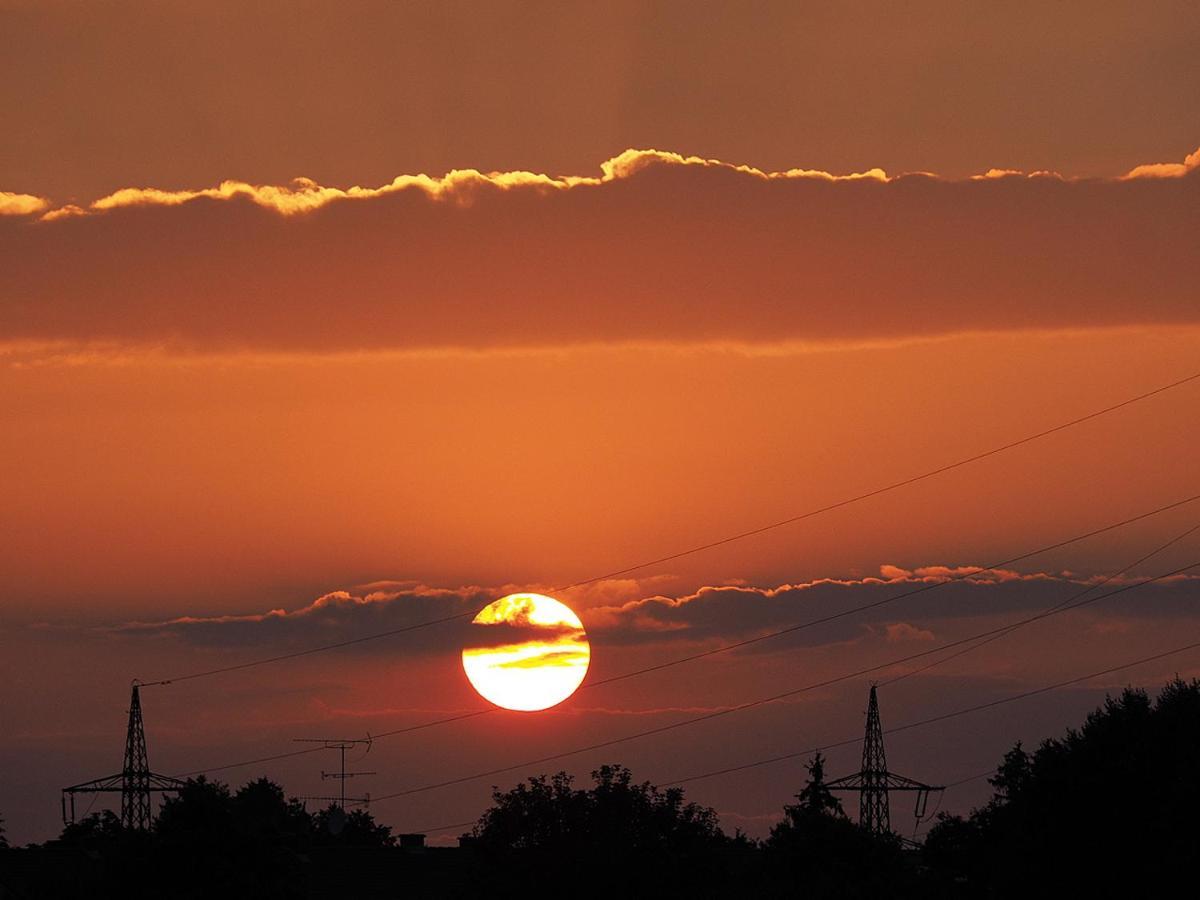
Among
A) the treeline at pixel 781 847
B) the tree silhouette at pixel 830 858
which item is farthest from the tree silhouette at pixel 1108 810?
the tree silhouette at pixel 830 858

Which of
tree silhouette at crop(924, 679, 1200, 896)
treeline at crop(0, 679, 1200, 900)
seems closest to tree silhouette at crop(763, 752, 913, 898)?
treeline at crop(0, 679, 1200, 900)

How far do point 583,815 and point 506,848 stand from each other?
454 centimetres

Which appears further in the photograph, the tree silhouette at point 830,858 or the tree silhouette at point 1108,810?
the tree silhouette at point 830,858

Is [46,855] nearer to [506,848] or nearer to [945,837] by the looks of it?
[506,848]

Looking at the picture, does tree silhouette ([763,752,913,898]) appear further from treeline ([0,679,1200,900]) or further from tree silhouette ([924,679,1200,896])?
tree silhouette ([924,679,1200,896])

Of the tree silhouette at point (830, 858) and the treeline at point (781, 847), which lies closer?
the treeline at point (781, 847)

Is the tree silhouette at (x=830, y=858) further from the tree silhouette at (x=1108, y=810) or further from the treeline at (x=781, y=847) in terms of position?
the tree silhouette at (x=1108, y=810)

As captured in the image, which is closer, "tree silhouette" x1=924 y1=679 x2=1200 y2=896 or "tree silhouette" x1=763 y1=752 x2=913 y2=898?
"tree silhouette" x1=924 y1=679 x2=1200 y2=896

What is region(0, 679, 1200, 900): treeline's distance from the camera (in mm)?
76312

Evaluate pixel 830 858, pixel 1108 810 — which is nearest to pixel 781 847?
pixel 830 858

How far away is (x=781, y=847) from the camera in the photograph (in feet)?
378

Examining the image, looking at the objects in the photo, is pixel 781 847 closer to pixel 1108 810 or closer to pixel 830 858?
pixel 830 858

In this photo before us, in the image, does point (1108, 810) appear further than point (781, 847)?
No

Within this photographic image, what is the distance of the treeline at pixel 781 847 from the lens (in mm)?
76312
